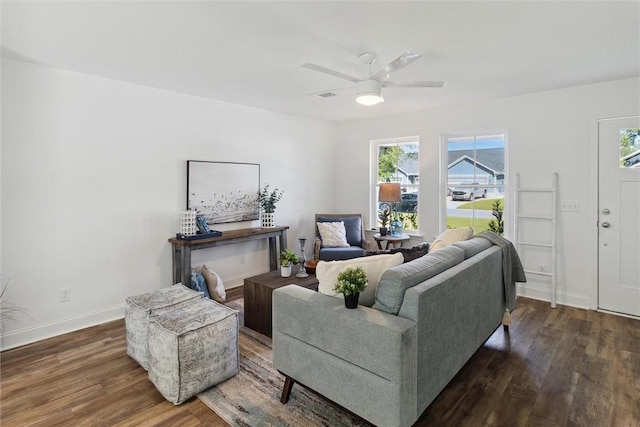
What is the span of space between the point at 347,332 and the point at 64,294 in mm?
2979

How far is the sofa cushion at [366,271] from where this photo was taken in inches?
81.0

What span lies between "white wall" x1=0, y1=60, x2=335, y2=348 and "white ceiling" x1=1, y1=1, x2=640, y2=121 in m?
0.30

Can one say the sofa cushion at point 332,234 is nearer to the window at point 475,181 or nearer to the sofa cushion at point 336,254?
the sofa cushion at point 336,254

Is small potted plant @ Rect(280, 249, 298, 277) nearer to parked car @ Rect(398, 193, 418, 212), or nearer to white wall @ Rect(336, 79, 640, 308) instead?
parked car @ Rect(398, 193, 418, 212)

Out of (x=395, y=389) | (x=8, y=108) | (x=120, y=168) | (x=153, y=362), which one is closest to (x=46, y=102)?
(x=8, y=108)

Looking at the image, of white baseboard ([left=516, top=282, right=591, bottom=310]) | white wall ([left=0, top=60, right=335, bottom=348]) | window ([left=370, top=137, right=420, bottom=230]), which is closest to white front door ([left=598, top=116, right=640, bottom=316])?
white baseboard ([left=516, top=282, right=591, bottom=310])

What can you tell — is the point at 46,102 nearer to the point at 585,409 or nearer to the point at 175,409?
the point at 175,409

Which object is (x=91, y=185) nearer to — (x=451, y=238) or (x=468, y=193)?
(x=451, y=238)

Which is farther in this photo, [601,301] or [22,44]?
[601,301]

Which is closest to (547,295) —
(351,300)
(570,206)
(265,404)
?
(570,206)

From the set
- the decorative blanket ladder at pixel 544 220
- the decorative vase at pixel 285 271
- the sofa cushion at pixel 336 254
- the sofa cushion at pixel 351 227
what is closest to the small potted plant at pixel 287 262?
the decorative vase at pixel 285 271

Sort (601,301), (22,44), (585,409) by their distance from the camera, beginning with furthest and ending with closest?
(601,301)
(22,44)
(585,409)

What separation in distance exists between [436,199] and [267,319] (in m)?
3.07

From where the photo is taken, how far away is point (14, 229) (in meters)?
3.01
